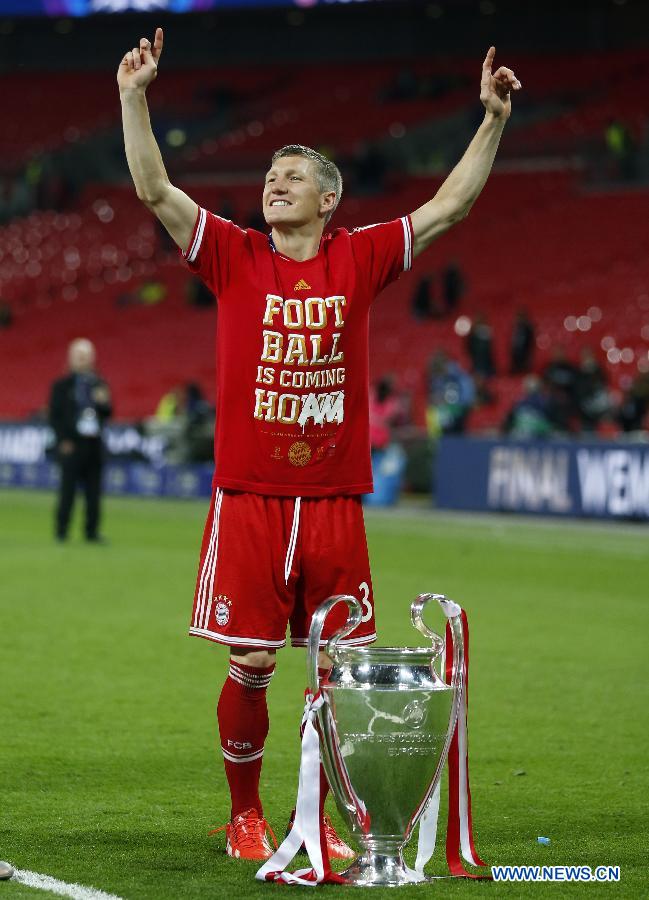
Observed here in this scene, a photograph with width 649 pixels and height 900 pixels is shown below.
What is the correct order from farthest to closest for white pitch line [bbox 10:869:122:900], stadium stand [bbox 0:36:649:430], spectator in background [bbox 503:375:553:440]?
stadium stand [bbox 0:36:649:430], spectator in background [bbox 503:375:553:440], white pitch line [bbox 10:869:122:900]

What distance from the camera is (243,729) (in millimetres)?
4977

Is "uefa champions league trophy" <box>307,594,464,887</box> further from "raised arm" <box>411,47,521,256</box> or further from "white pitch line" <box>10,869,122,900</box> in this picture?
"raised arm" <box>411,47,521,256</box>

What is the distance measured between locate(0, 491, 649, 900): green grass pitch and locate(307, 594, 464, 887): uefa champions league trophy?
19cm

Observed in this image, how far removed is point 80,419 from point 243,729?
1158 centimetres

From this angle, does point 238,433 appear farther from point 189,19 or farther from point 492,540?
point 189,19

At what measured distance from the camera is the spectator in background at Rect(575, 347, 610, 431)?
22828 mm

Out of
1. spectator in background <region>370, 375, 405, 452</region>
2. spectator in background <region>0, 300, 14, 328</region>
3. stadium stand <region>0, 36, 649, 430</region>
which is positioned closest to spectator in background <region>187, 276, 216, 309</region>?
stadium stand <region>0, 36, 649, 430</region>

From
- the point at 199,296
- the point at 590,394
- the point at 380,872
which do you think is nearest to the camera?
the point at 380,872

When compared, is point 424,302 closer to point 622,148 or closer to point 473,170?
point 622,148

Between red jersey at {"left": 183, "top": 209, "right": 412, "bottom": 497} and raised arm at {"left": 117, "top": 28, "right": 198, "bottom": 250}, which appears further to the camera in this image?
red jersey at {"left": 183, "top": 209, "right": 412, "bottom": 497}

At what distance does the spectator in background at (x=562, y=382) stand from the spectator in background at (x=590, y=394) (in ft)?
0.27

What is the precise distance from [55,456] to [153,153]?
1253cm

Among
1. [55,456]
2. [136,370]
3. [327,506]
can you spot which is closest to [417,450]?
[55,456]

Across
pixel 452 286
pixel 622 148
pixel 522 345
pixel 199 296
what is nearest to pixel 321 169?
pixel 522 345
